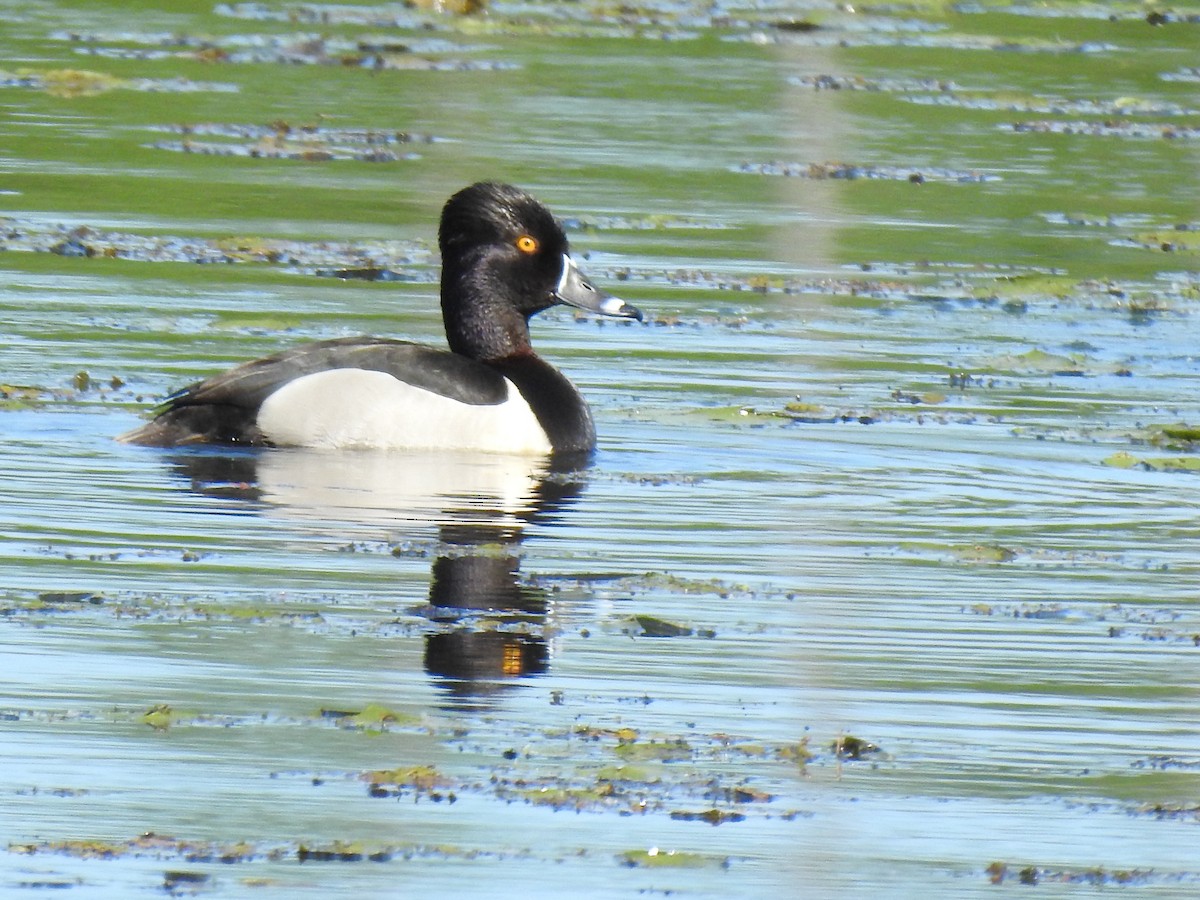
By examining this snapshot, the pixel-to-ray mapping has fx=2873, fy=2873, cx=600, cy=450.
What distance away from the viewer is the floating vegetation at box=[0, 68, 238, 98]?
72.4 ft

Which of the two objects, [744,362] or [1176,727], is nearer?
[1176,727]

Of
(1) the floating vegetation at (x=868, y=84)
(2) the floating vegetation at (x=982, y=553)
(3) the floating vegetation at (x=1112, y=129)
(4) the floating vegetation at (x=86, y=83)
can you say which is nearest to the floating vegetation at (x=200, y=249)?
(4) the floating vegetation at (x=86, y=83)

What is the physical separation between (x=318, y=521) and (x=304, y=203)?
8084 mm

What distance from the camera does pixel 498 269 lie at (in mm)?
12898

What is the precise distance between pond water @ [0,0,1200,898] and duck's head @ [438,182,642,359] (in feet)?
1.88

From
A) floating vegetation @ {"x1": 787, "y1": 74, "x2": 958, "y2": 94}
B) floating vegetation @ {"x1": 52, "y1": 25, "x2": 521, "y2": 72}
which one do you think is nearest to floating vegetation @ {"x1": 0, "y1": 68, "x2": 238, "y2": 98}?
floating vegetation @ {"x1": 52, "y1": 25, "x2": 521, "y2": 72}

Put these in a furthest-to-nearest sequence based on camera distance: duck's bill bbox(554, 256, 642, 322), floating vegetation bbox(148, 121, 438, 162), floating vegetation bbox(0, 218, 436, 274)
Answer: floating vegetation bbox(148, 121, 438, 162), floating vegetation bbox(0, 218, 436, 274), duck's bill bbox(554, 256, 642, 322)

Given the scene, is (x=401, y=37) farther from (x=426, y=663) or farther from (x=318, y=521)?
(x=426, y=663)

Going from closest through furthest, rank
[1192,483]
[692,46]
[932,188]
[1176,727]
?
[1176,727] → [1192,483] → [932,188] → [692,46]

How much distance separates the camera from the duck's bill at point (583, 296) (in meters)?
13.0

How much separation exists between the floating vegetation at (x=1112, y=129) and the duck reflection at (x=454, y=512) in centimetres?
1093

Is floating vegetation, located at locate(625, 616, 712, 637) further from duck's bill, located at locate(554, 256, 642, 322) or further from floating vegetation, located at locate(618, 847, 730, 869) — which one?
duck's bill, located at locate(554, 256, 642, 322)

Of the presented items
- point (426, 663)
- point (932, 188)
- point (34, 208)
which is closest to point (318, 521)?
point (426, 663)

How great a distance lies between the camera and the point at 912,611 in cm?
885
